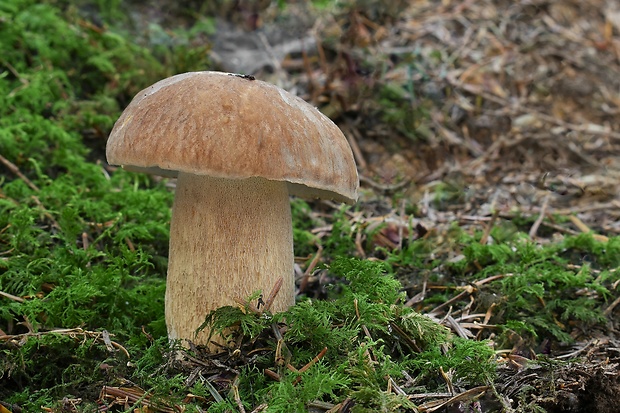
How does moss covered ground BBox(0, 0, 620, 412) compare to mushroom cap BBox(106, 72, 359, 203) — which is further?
moss covered ground BBox(0, 0, 620, 412)

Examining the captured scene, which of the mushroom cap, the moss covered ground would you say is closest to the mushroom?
the mushroom cap

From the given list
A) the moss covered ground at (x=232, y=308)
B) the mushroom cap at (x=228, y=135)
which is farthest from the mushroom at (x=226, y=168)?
the moss covered ground at (x=232, y=308)

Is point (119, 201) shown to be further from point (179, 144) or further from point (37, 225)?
point (179, 144)

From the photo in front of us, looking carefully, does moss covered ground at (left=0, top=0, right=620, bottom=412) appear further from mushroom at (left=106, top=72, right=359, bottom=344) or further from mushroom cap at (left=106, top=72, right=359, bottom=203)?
mushroom cap at (left=106, top=72, right=359, bottom=203)

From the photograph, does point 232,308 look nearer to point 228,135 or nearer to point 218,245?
point 218,245

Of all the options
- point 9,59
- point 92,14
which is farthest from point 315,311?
point 92,14

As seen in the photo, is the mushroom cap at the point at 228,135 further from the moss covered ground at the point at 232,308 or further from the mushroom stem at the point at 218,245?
the moss covered ground at the point at 232,308
